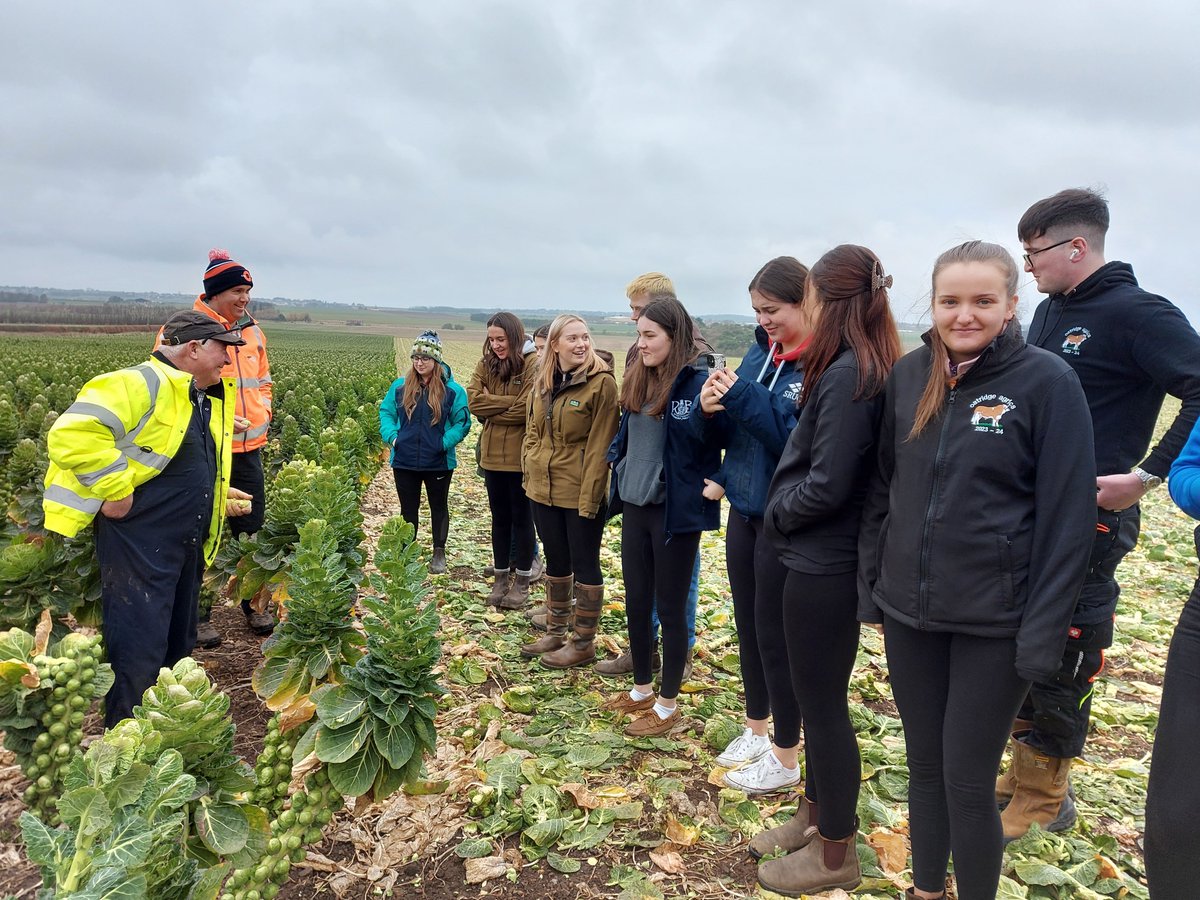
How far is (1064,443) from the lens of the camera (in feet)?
5.95

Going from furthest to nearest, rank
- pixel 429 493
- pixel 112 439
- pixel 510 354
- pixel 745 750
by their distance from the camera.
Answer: pixel 429 493 → pixel 510 354 → pixel 745 750 → pixel 112 439

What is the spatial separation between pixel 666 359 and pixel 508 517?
2425 millimetres

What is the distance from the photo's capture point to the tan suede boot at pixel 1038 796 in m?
2.83

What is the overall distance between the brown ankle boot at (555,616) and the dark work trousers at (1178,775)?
3.30m

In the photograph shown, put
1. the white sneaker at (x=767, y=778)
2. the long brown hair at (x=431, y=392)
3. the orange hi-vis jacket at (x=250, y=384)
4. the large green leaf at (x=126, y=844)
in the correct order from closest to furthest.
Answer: the large green leaf at (x=126, y=844), the white sneaker at (x=767, y=778), the orange hi-vis jacket at (x=250, y=384), the long brown hair at (x=431, y=392)

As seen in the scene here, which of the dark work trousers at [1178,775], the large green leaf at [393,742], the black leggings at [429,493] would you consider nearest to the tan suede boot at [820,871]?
the dark work trousers at [1178,775]

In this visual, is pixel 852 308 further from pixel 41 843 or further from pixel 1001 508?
pixel 41 843

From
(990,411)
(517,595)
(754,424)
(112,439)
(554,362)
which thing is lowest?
(517,595)

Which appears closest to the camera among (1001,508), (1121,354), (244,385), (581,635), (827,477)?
(1001,508)

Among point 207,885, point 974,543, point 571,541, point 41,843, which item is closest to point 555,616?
point 571,541

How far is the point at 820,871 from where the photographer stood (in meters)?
2.53

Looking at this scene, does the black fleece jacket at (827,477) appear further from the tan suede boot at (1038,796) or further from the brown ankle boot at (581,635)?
the brown ankle boot at (581,635)

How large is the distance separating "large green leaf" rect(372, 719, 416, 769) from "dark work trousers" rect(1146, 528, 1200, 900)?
7.14 ft

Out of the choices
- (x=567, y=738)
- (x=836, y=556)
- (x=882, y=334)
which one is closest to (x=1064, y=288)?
(x=882, y=334)
